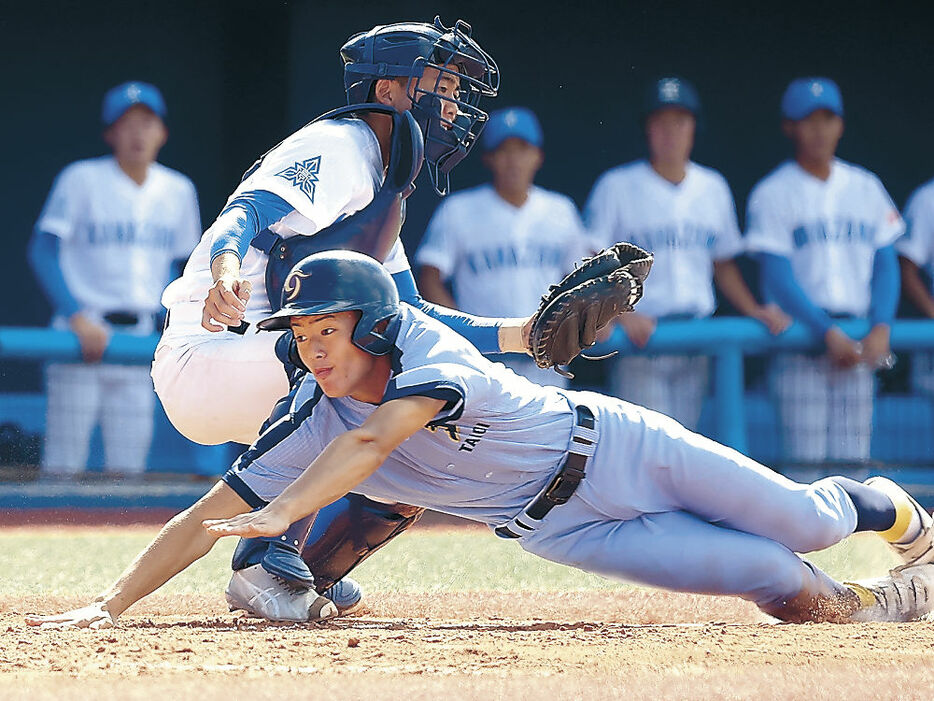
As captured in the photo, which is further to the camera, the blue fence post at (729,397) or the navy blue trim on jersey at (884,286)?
the navy blue trim on jersey at (884,286)

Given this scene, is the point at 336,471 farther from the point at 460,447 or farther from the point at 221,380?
the point at 221,380

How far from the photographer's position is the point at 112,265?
274 inches

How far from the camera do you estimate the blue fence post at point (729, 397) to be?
22.0 ft

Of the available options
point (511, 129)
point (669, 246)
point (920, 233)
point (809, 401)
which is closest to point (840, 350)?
point (809, 401)

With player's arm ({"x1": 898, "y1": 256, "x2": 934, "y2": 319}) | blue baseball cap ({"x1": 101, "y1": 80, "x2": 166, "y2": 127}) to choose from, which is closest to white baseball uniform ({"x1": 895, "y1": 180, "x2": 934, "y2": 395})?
player's arm ({"x1": 898, "y1": 256, "x2": 934, "y2": 319})

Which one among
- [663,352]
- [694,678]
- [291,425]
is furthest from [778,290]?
[694,678]

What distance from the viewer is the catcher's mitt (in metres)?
3.28

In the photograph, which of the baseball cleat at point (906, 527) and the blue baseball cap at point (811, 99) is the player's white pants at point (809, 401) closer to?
the blue baseball cap at point (811, 99)

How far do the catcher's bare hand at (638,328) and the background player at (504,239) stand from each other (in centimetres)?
40

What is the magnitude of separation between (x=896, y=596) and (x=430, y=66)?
1634 mm

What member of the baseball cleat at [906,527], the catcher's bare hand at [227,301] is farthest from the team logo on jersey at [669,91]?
the catcher's bare hand at [227,301]

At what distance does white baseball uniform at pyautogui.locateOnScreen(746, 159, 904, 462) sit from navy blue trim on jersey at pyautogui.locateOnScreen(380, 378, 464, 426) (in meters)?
4.17

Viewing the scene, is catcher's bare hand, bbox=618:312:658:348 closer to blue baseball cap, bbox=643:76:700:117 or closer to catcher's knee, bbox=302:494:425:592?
blue baseball cap, bbox=643:76:700:117

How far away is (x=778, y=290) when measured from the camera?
6.90 meters
